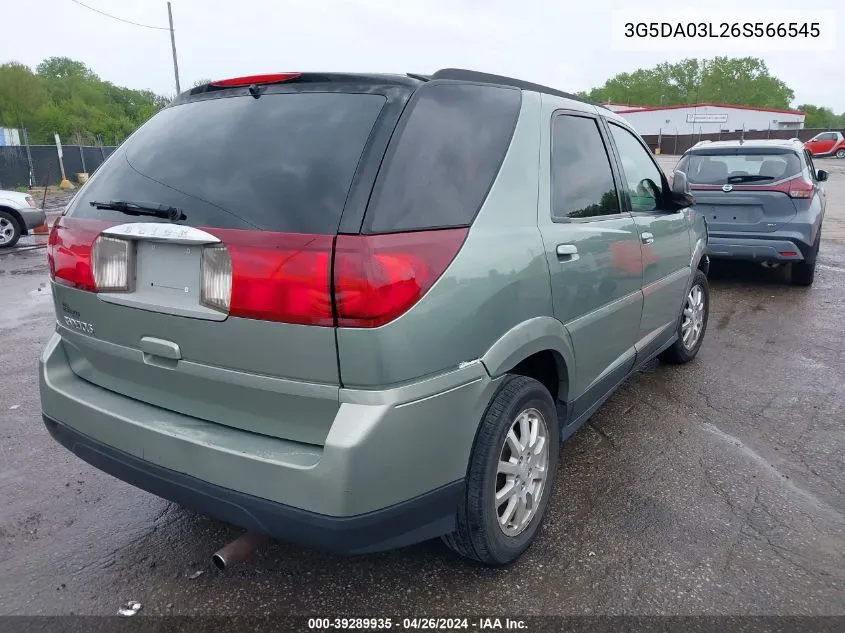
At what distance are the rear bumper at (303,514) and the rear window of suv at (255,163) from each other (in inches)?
33.1

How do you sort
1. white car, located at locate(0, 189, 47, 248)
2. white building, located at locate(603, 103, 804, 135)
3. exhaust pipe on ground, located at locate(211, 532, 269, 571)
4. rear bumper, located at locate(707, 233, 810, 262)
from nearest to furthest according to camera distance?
1. exhaust pipe on ground, located at locate(211, 532, 269, 571)
2. rear bumper, located at locate(707, 233, 810, 262)
3. white car, located at locate(0, 189, 47, 248)
4. white building, located at locate(603, 103, 804, 135)

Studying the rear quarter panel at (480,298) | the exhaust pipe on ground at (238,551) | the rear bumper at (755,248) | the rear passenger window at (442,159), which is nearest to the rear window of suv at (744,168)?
the rear bumper at (755,248)

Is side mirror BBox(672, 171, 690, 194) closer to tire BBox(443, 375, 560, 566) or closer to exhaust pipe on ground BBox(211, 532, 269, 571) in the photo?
tire BBox(443, 375, 560, 566)

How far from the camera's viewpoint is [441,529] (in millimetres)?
2248

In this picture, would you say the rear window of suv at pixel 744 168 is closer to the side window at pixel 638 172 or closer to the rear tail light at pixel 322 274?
the side window at pixel 638 172

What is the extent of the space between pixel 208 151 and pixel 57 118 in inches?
3401

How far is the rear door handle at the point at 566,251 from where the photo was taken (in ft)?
8.73

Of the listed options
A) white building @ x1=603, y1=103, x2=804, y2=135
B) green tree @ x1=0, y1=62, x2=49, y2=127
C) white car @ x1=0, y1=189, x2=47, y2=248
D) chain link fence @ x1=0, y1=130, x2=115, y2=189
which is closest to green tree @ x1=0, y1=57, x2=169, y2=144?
green tree @ x1=0, y1=62, x2=49, y2=127

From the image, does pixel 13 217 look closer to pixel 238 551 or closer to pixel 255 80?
pixel 255 80

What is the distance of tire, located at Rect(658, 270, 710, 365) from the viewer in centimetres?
482

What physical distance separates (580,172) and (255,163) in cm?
159

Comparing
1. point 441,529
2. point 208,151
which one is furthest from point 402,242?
point 441,529

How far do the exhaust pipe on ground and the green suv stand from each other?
0.21m

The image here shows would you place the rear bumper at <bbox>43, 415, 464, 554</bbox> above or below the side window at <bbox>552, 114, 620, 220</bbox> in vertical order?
below
